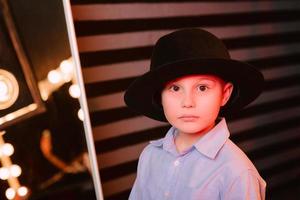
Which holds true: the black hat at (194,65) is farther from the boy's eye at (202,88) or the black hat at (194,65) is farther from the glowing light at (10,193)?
the glowing light at (10,193)

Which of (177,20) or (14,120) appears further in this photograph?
(177,20)

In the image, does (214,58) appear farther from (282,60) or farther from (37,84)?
(282,60)

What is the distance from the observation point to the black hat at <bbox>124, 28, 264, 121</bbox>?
1.33 meters

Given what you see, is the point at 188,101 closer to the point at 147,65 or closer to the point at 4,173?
the point at 4,173

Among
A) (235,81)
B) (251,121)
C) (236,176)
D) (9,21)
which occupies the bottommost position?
(251,121)

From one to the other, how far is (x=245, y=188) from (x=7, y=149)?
1356 mm

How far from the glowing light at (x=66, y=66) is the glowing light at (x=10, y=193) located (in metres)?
0.78

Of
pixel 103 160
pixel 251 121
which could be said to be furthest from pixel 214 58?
pixel 251 121

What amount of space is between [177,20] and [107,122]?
1.09m

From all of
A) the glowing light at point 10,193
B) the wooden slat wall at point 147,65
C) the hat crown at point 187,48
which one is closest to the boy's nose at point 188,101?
the hat crown at point 187,48

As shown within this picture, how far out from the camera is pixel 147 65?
2.87 m

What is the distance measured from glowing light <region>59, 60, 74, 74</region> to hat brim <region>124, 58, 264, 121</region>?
0.56 m

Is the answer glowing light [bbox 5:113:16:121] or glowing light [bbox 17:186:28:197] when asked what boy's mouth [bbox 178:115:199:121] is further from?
glowing light [bbox 17:186:28:197]

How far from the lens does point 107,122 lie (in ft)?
9.18
